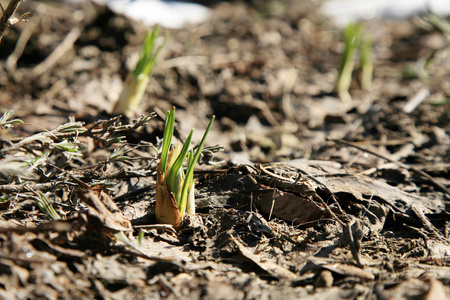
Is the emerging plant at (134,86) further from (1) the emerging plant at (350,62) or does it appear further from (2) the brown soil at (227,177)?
(1) the emerging plant at (350,62)

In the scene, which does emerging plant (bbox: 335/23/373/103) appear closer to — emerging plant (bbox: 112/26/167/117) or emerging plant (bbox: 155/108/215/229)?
emerging plant (bbox: 112/26/167/117)

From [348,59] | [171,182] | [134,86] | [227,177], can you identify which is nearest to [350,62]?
[348,59]

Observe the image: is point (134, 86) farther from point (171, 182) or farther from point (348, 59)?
point (348, 59)

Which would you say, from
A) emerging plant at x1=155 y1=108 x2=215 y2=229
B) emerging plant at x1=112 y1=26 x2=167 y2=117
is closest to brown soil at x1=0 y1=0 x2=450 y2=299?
emerging plant at x1=155 y1=108 x2=215 y2=229

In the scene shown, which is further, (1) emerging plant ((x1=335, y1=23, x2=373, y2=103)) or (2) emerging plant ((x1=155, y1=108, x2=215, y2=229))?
(1) emerging plant ((x1=335, y1=23, x2=373, y2=103))

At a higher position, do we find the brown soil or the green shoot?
the green shoot

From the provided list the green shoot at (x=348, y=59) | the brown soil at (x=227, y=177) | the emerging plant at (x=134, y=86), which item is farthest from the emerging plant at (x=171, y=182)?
the green shoot at (x=348, y=59)

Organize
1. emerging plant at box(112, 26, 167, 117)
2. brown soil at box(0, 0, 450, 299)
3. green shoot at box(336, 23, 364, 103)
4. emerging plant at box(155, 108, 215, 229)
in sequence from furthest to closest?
1. green shoot at box(336, 23, 364, 103)
2. emerging plant at box(112, 26, 167, 117)
3. emerging plant at box(155, 108, 215, 229)
4. brown soil at box(0, 0, 450, 299)
